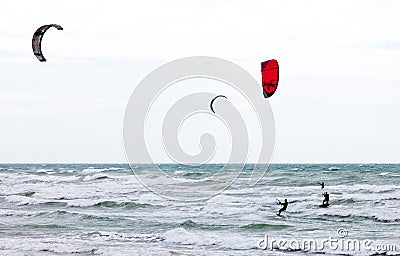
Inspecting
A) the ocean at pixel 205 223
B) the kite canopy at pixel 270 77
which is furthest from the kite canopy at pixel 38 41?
the kite canopy at pixel 270 77

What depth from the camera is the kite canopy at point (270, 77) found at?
14.5 meters

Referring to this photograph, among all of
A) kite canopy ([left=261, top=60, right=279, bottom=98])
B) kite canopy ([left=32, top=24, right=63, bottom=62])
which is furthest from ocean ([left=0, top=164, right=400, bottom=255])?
kite canopy ([left=32, top=24, right=63, bottom=62])

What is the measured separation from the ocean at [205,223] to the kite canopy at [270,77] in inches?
149

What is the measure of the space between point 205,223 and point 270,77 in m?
7.17

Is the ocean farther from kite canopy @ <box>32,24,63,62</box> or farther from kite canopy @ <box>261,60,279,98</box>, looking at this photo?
kite canopy @ <box>32,24,63,62</box>

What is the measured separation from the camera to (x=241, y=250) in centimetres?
1559

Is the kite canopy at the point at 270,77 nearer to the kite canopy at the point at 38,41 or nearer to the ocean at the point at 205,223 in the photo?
the ocean at the point at 205,223

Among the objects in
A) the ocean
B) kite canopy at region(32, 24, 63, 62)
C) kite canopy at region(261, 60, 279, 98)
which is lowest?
the ocean

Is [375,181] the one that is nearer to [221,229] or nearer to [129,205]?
[129,205]

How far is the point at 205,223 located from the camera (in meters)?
20.3

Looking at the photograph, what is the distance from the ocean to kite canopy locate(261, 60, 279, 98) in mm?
3788

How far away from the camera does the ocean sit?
51.5ft

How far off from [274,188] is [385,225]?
14387 mm

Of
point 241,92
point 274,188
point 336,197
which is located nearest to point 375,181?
point 274,188
